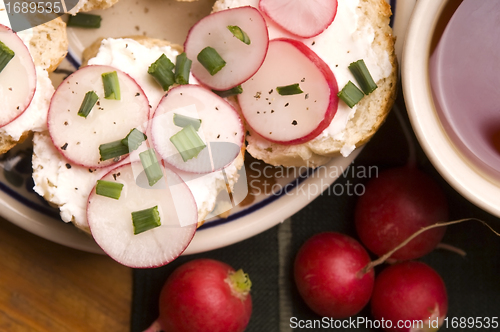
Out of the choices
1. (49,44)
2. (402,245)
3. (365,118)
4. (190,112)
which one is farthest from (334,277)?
(49,44)

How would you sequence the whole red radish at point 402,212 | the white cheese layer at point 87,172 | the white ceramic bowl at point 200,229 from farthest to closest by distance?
the whole red radish at point 402,212, the white ceramic bowl at point 200,229, the white cheese layer at point 87,172

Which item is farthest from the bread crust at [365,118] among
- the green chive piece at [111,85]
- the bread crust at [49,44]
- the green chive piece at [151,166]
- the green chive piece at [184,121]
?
the bread crust at [49,44]

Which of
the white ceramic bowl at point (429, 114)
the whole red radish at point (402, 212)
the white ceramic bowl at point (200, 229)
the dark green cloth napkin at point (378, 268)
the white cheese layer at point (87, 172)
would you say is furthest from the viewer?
the dark green cloth napkin at point (378, 268)

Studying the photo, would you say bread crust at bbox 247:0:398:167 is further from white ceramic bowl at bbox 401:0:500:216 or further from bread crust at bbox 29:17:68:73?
bread crust at bbox 29:17:68:73

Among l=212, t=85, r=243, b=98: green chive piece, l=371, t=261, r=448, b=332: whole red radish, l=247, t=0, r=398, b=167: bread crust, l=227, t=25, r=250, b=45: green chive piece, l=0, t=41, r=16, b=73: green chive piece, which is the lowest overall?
l=371, t=261, r=448, b=332: whole red radish

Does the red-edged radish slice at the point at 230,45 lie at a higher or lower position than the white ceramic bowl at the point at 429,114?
higher

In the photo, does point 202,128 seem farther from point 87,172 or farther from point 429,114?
point 429,114

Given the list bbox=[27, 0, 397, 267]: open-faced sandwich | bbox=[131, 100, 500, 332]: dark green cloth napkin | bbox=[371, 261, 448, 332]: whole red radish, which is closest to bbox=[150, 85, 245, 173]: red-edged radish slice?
bbox=[27, 0, 397, 267]: open-faced sandwich

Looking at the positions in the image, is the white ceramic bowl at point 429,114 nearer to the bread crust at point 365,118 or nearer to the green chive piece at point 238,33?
the bread crust at point 365,118
